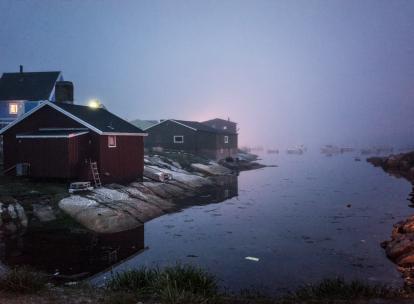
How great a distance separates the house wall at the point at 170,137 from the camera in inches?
2304

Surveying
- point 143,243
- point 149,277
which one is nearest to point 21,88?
point 143,243

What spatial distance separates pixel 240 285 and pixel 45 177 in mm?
17581

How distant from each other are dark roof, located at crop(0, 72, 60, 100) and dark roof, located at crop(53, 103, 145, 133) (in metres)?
24.3

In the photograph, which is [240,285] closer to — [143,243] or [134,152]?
[143,243]

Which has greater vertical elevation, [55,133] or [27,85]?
[27,85]

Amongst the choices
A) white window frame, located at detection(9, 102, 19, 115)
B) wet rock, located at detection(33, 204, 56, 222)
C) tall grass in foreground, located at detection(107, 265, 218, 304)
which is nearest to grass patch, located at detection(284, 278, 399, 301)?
tall grass in foreground, located at detection(107, 265, 218, 304)

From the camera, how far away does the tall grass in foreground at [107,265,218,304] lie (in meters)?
8.28

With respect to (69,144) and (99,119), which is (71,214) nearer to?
(69,144)

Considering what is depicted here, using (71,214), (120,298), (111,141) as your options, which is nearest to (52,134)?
(111,141)

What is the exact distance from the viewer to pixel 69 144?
23.7m

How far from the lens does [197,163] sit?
158 ft

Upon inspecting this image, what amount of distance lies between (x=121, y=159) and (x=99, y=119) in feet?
11.9

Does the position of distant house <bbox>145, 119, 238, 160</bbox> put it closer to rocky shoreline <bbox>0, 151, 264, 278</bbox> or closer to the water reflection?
rocky shoreline <bbox>0, 151, 264, 278</bbox>

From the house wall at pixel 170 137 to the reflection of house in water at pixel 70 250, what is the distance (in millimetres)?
39746
